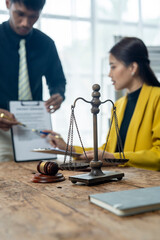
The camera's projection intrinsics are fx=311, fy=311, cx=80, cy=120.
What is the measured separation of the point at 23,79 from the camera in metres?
2.21

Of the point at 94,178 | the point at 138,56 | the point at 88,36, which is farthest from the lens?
the point at 88,36

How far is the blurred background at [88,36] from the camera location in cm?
428

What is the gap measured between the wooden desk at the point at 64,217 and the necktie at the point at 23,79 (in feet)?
4.00

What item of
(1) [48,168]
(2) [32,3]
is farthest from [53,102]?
(1) [48,168]

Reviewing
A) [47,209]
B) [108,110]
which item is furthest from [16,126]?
[108,110]

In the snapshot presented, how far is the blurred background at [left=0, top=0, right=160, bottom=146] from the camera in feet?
14.0

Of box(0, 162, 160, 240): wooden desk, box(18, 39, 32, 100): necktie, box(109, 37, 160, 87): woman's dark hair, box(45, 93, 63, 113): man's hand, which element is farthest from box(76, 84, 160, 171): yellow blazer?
box(0, 162, 160, 240): wooden desk

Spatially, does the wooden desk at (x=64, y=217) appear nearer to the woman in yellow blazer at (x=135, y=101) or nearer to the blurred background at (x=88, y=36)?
the woman in yellow blazer at (x=135, y=101)

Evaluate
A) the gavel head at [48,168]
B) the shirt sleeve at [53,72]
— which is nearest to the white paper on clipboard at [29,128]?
the shirt sleeve at [53,72]

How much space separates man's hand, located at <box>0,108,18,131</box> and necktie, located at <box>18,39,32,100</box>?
0.97ft

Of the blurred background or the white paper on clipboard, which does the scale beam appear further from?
the blurred background

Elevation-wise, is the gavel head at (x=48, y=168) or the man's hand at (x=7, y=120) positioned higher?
the man's hand at (x=7, y=120)

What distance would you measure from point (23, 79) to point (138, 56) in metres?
0.82

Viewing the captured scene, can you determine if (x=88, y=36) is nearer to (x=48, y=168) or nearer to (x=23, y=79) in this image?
(x=23, y=79)
